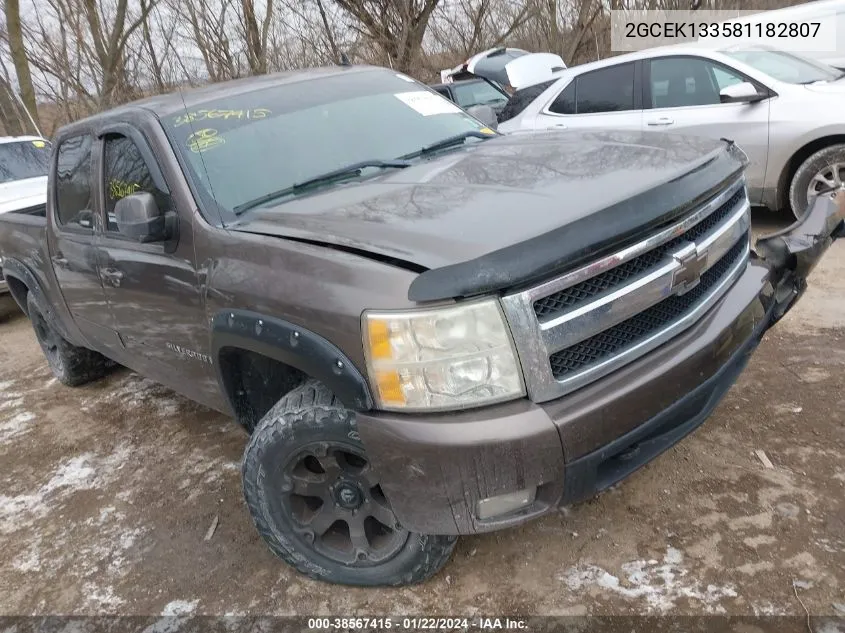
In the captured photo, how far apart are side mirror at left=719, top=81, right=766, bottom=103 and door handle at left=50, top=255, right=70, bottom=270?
5.07 metres

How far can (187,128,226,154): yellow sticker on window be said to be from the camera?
2.84 m

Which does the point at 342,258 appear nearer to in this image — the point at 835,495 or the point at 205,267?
the point at 205,267

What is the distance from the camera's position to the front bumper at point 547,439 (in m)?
1.88

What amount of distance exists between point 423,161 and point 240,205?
0.83m

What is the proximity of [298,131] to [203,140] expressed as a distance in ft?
1.37

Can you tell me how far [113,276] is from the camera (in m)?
3.24

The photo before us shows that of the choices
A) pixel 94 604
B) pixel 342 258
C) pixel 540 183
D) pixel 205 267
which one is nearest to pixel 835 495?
pixel 540 183

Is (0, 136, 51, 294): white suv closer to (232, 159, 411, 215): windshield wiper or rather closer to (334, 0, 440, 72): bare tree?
(232, 159, 411, 215): windshield wiper

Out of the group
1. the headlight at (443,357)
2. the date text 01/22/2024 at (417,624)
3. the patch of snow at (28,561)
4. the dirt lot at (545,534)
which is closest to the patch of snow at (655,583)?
the dirt lot at (545,534)

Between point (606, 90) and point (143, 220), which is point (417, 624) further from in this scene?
point (606, 90)

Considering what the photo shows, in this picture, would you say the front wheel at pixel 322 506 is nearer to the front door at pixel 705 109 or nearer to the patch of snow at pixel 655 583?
the patch of snow at pixel 655 583

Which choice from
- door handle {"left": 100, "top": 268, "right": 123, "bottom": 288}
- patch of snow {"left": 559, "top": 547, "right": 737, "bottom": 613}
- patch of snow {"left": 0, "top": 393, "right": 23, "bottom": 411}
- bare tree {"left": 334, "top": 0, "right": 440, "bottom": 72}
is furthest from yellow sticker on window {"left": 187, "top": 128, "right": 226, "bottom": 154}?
bare tree {"left": 334, "top": 0, "right": 440, "bottom": 72}

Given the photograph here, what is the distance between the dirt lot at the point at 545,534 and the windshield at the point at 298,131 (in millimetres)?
1508

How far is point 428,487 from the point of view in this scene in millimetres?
1952
